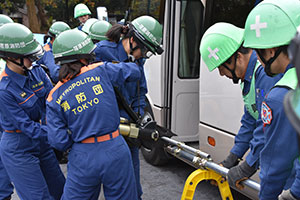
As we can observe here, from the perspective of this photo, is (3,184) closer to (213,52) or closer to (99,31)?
(99,31)

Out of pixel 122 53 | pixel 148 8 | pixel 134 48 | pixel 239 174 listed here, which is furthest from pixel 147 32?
pixel 148 8

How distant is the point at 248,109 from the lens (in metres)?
2.39

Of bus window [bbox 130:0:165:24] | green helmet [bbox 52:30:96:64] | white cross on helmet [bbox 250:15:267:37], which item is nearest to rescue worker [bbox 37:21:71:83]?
bus window [bbox 130:0:165:24]

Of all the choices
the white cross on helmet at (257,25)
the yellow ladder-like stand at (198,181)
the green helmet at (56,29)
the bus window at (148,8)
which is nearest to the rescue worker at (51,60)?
the green helmet at (56,29)

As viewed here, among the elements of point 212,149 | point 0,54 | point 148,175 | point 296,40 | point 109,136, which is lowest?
point 148,175

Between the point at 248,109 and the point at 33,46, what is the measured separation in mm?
1824

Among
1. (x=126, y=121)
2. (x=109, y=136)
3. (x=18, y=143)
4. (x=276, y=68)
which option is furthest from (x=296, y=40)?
(x=18, y=143)

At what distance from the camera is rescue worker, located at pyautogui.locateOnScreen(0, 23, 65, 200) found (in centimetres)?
271

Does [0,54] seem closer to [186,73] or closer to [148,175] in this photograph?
[186,73]

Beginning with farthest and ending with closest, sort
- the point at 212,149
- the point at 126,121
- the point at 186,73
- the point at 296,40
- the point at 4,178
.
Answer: the point at 186,73
the point at 212,149
the point at 4,178
the point at 126,121
the point at 296,40

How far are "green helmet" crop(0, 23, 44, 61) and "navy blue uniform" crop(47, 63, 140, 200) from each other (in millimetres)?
624

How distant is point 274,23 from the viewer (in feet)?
5.12

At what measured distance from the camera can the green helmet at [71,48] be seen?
7.62 ft

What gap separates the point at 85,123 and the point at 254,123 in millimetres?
1241
